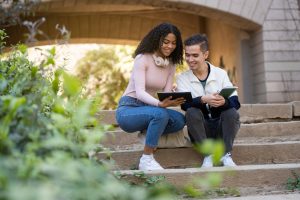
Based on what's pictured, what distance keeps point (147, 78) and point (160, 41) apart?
0.26 m

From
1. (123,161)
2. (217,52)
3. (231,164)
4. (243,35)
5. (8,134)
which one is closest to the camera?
(8,134)

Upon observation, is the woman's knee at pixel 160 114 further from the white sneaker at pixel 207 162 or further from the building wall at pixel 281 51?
the building wall at pixel 281 51

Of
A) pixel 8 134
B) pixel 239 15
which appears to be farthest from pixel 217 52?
pixel 8 134

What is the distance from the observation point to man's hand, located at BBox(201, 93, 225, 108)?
3314 mm

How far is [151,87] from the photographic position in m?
3.55

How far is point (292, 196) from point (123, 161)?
4.04 feet

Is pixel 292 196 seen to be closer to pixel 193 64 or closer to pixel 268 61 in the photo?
pixel 193 64

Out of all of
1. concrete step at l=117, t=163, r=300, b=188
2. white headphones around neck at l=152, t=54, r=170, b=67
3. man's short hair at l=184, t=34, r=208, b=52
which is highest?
man's short hair at l=184, t=34, r=208, b=52

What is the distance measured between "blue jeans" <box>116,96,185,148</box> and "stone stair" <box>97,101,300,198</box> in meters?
0.20

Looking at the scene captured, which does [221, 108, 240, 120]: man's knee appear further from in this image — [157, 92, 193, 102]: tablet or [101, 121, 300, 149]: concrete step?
[101, 121, 300, 149]: concrete step

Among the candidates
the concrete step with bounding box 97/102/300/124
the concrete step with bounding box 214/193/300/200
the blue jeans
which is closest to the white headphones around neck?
the blue jeans

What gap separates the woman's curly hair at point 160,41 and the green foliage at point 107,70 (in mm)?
8297

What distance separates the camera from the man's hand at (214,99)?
3314 millimetres

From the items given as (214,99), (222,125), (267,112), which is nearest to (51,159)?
(214,99)
